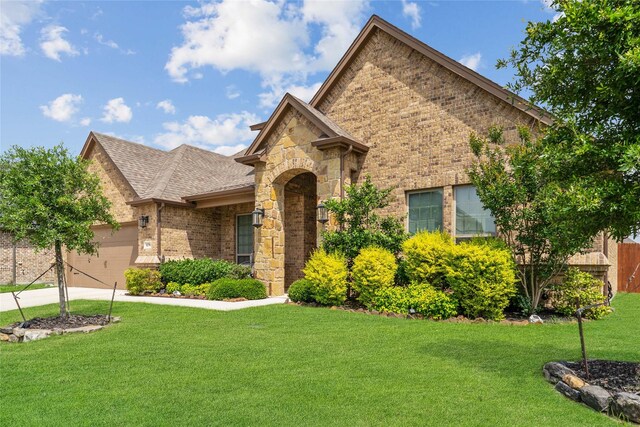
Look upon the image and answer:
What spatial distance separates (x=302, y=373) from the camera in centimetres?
539

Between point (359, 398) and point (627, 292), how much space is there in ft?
56.9

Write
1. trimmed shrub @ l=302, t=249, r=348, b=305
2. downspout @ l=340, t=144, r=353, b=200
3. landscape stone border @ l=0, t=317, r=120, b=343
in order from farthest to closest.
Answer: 1. downspout @ l=340, t=144, r=353, b=200
2. trimmed shrub @ l=302, t=249, r=348, b=305
3. landscape stone border @ l=0, t=317, r=120, b=343

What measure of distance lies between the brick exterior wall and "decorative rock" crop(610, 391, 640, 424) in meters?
23.3

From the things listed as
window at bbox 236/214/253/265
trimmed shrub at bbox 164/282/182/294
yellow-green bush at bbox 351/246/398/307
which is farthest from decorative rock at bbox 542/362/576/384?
window at bbox 236/214/253/265

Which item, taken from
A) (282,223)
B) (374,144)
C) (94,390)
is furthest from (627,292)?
(94,390)

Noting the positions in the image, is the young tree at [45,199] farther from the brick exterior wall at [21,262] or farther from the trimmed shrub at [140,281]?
the brick exterior wall at [21,262]

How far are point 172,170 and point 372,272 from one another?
1157 cm

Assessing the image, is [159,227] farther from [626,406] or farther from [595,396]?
[626,406]

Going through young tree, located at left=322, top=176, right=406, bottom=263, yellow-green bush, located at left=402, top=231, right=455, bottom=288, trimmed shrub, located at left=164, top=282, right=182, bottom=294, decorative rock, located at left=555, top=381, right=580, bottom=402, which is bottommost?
trimmed shrub, located at left=164, top=282, right=182, bottom=294

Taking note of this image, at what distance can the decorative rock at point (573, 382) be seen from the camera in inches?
181

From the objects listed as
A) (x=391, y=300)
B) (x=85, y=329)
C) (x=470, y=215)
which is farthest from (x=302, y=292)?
(x=85, y=329)

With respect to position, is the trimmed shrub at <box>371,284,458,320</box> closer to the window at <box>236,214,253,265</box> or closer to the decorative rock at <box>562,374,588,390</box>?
the decorative rock at <box>562,374,588,390</box>

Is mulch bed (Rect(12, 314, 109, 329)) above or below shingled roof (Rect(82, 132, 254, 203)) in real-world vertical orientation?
below

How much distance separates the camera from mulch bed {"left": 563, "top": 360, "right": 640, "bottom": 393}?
181 inches
